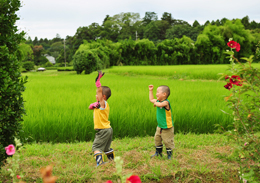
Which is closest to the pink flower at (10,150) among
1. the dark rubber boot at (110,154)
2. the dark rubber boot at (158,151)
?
the dark rubber boot at (110,154)

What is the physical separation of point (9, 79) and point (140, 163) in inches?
65.6

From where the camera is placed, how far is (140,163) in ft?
8.57

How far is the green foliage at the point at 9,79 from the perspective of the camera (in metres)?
2.03

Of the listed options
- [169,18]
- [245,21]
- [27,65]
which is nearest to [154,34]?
[169,18]

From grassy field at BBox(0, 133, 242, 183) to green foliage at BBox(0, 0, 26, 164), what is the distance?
1.62 ft

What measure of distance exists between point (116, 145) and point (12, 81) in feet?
5.71

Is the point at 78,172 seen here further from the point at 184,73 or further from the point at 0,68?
the point at 184,73

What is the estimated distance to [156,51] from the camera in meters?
28.4

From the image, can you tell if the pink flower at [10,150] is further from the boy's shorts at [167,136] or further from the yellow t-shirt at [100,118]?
the boy's shorts at [167,136]

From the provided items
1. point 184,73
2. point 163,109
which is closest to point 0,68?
point 163,109

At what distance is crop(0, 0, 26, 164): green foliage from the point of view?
203cm

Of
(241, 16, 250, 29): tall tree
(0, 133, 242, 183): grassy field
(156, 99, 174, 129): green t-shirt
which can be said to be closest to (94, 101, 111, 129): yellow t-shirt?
(0, 133, 242, 183): grassy field

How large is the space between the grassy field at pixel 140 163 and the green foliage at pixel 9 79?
49cm

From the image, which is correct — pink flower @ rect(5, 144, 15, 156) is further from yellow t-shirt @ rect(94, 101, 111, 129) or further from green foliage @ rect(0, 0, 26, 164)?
yellow t-shirt @ rect(94, 101, 111, 129)
